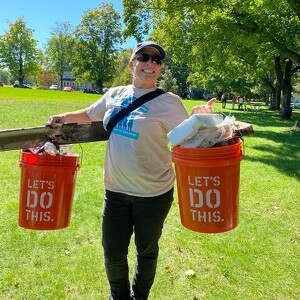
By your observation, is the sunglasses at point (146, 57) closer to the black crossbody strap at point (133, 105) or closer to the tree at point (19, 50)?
the black crossbody strap at point (133, 105)

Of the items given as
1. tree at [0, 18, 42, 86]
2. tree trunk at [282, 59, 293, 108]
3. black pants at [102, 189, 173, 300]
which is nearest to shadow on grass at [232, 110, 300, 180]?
black pants at [102, 189, 173, 300]

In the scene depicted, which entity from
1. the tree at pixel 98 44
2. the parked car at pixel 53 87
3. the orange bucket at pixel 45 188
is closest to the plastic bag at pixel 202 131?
the orange bucket at pixel 45 188

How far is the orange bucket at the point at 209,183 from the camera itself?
88.4 inches

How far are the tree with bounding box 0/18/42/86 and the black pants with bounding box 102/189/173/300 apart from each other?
79.6 metres

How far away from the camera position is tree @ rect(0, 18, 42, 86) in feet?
249

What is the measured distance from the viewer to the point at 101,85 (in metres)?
72.8

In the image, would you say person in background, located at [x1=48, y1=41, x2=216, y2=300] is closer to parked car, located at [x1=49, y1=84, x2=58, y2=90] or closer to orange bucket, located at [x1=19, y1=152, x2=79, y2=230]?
orange bucket, located at [x1=19, y1=152, x2=79, y2=230]

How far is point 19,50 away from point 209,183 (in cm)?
8092

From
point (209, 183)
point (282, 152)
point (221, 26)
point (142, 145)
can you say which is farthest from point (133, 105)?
point (221, 26)

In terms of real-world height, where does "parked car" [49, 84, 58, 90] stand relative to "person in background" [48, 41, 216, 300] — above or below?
above

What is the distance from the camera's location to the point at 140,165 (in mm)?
2623

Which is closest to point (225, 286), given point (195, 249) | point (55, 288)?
point (195, 249)

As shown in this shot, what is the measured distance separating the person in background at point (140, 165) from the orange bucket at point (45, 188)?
11.4 inches

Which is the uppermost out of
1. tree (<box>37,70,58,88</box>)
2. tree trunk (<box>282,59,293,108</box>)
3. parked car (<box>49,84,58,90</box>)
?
tree (<box>37,70,58,88</box>)
